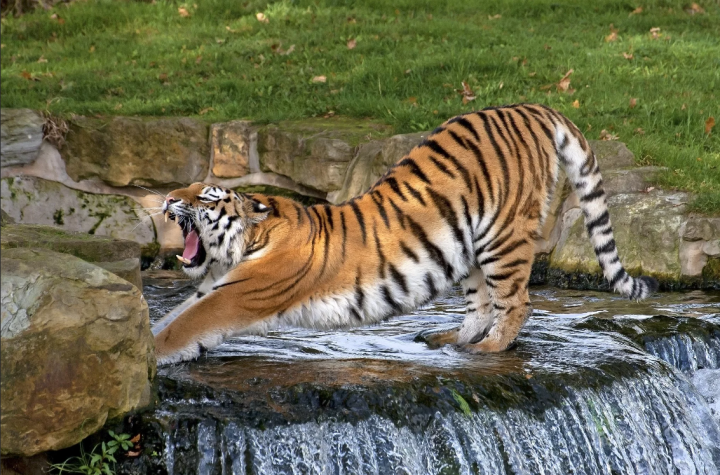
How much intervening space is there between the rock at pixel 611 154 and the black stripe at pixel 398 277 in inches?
126

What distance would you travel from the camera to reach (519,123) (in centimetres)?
502

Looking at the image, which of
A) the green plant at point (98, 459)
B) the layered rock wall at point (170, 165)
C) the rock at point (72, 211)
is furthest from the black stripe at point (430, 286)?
the rock at point (72, 211)

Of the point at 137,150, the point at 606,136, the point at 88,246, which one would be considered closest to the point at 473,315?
the point at 88,246

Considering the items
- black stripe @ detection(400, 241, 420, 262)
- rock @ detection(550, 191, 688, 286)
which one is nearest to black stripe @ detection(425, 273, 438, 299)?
black stripe @ detection(400, 241, 420, 262)

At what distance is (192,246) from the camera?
4.61 meters

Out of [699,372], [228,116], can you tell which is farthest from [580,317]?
[228,116]

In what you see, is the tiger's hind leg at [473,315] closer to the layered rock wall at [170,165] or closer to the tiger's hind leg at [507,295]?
the tiger's hind leg at [507,295]

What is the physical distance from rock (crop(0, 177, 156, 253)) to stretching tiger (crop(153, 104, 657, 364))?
350cm

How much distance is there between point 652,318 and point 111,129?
4746 millimetres

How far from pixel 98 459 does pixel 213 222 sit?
1.39m

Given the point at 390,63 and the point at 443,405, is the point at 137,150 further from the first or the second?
the point at 443,405

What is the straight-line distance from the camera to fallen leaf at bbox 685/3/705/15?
12.1 metres

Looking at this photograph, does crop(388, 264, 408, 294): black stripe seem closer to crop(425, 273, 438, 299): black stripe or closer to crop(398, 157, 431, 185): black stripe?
crop(425, 273, 438, 299): black stripe

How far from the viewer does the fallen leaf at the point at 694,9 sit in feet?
39.6
